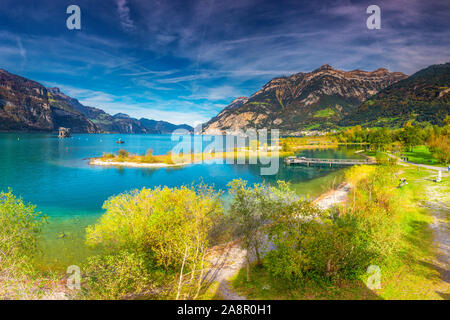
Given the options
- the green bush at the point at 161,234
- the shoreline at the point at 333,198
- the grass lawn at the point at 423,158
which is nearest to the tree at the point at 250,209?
the green bush at the point at 161,234

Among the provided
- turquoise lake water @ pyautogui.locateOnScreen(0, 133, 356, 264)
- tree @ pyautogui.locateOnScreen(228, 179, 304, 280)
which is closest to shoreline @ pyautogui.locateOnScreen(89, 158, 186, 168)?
turquoise lake water @ pyautogui.locateOnScreen(0, 133, 356, 264)

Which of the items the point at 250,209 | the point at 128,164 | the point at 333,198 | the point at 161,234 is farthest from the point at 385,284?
the point at 128,164

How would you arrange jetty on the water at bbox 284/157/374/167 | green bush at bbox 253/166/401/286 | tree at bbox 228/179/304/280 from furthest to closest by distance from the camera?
jetty on the water at bbox 284/157/374/167 → tree at bbox 228/179/304/280 → green bush at bbox 253/166/401/286

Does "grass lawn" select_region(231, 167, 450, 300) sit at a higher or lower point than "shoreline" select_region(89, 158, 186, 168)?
lower

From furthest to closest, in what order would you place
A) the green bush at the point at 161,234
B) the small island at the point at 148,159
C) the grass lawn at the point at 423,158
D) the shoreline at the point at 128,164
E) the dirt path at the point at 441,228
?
Answer: the small island at the point at 148,159 → the shoreline at the point at 128,164 → the grass lawn at the point at 423,158 → the green bush at the point at 161,234 → the dirt path at the point at 441,228

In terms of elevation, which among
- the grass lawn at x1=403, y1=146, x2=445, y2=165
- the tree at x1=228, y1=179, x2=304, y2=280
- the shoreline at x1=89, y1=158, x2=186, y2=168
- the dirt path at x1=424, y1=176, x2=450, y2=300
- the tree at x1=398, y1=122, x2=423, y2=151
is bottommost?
the dirt path at x1=424, y1=176, x2=450, y2=300

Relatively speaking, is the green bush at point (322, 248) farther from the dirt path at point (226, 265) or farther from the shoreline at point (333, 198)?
the shoreline at point (333, 198)

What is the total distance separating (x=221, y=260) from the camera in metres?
25.4

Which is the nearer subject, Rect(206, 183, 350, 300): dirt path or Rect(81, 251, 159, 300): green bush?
Rect(81, 251, 159, 300): green bush

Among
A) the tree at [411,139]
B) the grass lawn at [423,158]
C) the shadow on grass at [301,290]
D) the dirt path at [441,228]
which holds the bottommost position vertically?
the shadow on grass at [301,290]

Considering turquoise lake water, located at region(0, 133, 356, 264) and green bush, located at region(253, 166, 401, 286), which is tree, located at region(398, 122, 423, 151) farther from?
green bush, located at region(253, 166, 401, 286)
